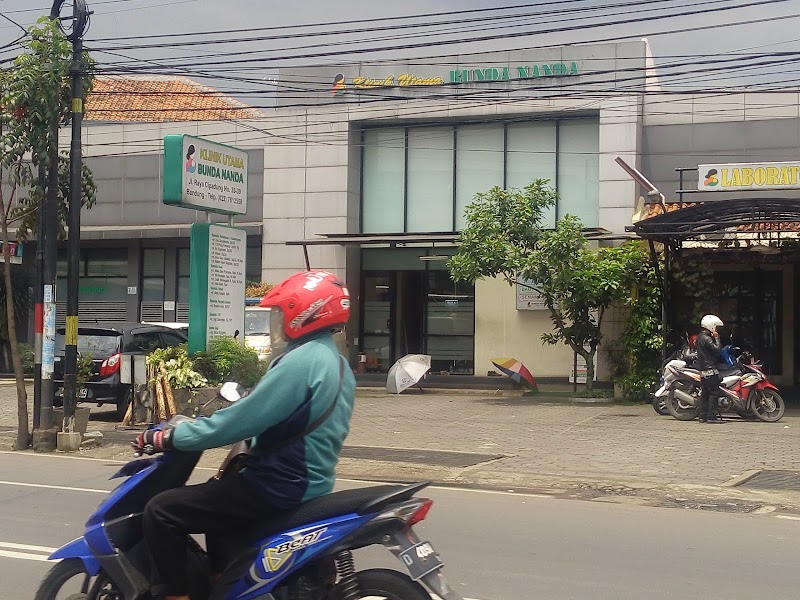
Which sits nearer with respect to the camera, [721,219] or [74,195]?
[74,195]

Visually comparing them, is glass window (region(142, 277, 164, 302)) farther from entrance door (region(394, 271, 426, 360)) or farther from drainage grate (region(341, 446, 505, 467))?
drainage grate (region(341, 446, 505, 467))

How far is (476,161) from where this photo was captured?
25.6 metres

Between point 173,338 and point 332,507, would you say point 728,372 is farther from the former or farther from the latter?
point 332,507

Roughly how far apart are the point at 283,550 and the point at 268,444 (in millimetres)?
441

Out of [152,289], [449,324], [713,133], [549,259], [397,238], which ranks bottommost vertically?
[449,324]

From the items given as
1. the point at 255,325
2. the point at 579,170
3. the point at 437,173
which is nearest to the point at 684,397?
the point at 579,170

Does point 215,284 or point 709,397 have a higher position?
point 215,284

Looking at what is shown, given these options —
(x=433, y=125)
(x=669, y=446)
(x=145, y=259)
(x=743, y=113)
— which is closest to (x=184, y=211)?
(x=145, y=259)

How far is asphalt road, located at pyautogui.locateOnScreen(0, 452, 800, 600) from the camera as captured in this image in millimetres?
6680

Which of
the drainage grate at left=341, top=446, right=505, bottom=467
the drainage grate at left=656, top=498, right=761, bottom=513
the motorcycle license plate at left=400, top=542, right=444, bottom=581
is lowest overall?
the drainage grate at left=341, top=446, right=505, bottom=467

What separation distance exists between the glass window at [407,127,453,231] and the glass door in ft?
6.03

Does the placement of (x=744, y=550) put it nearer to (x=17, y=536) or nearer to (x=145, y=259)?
(x=17, y=536)

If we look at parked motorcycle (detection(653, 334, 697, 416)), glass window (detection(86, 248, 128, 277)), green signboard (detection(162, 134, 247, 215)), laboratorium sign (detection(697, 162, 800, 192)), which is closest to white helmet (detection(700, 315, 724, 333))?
parked motorcycle (detection(653, 334, 697, 416))

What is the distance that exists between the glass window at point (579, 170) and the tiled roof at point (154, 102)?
9457 mm
